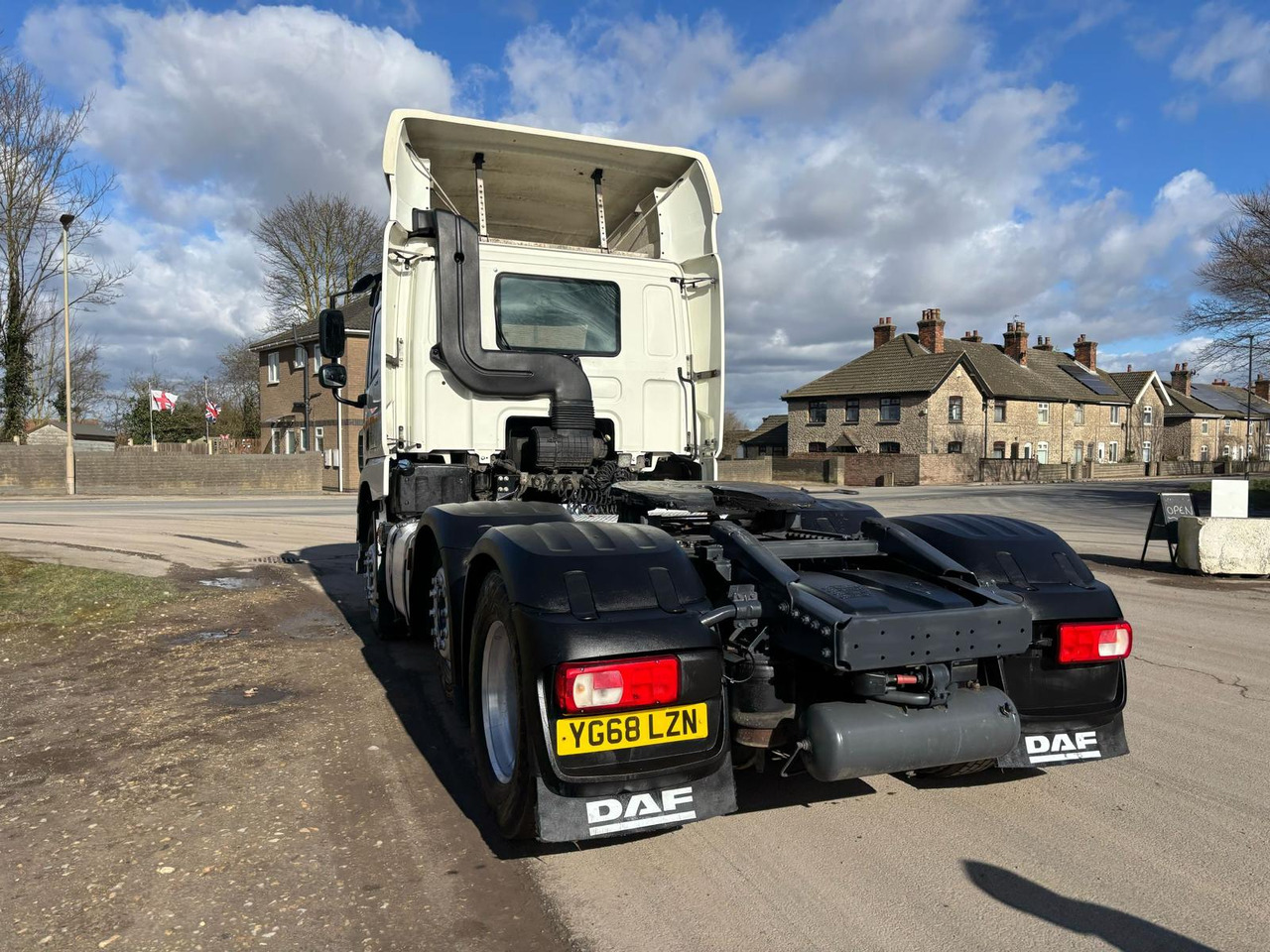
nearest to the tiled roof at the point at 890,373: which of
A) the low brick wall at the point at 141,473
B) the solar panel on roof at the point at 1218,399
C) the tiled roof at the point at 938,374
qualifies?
the tiled roof at the point at 938,374

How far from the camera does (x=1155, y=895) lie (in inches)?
116

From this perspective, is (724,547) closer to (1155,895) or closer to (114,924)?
(1155,895)

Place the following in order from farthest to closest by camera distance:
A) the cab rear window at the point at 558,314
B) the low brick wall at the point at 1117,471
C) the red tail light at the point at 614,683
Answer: the low brick wall at the point at 1117,471
the cab rear window at the point at 558,314
the red tail light at the point at 614,683


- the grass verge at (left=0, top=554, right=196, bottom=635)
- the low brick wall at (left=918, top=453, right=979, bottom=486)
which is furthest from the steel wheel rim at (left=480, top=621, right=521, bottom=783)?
the low brick wall at (left=918, top=453, right=979, bottom=486)

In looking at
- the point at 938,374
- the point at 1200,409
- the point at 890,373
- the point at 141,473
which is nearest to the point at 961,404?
the point at 938,374

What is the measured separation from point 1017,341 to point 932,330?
348 inches

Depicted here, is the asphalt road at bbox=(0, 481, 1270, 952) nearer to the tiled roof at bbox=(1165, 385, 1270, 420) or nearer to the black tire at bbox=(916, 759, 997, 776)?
the black tire at bbox=(916, 759, 997, 776)

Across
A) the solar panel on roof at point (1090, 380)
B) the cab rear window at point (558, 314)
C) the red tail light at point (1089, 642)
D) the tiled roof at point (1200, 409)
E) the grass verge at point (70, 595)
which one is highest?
the solar panel on roof at point (1090, 380)

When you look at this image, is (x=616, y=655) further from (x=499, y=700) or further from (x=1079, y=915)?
(x=1079, y=915)

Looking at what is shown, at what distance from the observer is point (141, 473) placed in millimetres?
31734

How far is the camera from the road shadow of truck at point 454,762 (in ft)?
11.6

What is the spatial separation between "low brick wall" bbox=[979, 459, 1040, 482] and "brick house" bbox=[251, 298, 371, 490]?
112ft

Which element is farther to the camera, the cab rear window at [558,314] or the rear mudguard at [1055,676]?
the cab rear window at [558,314]

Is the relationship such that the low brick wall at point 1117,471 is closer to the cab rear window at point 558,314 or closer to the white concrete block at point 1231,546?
the white concrete block at point 1231,546
